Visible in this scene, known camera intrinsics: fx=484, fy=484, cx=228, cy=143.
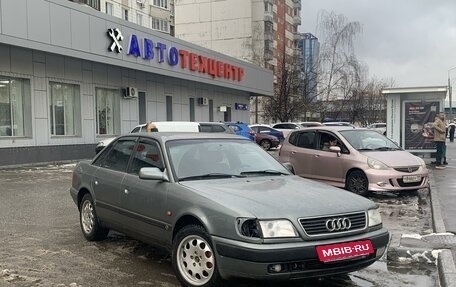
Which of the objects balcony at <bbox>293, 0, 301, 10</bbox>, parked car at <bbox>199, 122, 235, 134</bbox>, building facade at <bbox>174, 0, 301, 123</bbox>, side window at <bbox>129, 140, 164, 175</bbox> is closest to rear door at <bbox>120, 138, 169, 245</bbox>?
side window at <bbox>129, 140, 164, 175</bbox>

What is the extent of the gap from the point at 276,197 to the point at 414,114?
44.4 feet

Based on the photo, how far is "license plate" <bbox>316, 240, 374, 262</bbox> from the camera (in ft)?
13.3

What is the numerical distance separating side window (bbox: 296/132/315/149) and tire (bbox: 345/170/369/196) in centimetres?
137

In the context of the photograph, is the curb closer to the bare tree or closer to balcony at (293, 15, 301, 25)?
the bare tree

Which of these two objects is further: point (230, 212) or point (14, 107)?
point (14, 107)

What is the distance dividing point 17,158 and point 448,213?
14.1 metres

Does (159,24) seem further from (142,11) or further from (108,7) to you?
(108,7)

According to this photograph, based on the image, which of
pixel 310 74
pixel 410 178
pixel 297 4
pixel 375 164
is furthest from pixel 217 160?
pixel 297 4

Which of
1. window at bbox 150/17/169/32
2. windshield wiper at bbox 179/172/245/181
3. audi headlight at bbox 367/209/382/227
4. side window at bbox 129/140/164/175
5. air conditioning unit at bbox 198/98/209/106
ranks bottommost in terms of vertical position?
audi headlight at bbox 367/209/382/227

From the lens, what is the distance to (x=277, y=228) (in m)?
4.04

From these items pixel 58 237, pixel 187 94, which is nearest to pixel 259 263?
pixel 58 237

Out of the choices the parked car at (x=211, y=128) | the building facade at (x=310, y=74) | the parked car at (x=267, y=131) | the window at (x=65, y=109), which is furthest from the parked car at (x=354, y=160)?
the building facade at (x=310, y=74)

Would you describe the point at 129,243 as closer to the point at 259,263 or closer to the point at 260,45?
the point at 259,263

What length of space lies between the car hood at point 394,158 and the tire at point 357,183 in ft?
1.50
